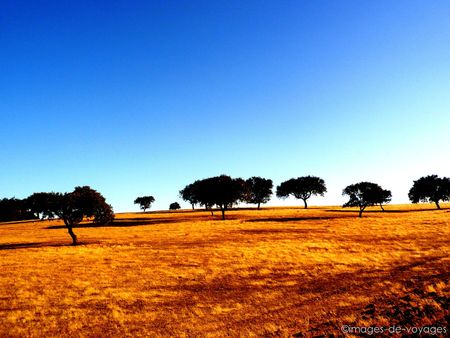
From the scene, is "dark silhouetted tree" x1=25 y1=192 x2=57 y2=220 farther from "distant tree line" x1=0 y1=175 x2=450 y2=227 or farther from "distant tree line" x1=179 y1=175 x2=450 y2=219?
"distant tree line" x1=179 y1=175 x2=450 y2=219

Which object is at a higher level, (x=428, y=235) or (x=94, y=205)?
(x=94, y=205)

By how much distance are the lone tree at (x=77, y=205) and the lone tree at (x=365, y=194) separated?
61107mm

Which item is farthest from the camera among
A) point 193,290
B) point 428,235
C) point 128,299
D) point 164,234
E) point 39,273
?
point 164,234

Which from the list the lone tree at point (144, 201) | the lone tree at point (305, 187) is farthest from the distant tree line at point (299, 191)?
the lone tree at point (144, 201)

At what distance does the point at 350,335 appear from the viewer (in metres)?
14.0

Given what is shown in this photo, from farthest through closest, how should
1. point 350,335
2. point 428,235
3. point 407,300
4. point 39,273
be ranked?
1. point 428,235
2. point 39,273
3. point 407,300
4. point 350,335

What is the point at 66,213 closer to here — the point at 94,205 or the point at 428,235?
the point at 94,205

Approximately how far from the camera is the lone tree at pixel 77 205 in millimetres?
48219

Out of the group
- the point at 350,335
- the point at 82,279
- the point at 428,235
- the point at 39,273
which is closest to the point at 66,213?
the point at 39,273

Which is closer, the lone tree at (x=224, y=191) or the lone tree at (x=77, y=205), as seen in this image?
the lone tree at (x=77, y=205)

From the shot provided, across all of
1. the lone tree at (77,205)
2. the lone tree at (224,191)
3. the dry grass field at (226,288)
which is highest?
the lone tree at (224,191)

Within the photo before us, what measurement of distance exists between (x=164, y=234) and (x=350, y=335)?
142 feet

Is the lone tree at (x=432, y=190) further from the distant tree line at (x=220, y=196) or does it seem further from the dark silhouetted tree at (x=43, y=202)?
the dark silhouetted tree at (x=43, y=202)

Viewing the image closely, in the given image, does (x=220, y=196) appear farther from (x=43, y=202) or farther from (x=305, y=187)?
(x=305, y=187)
